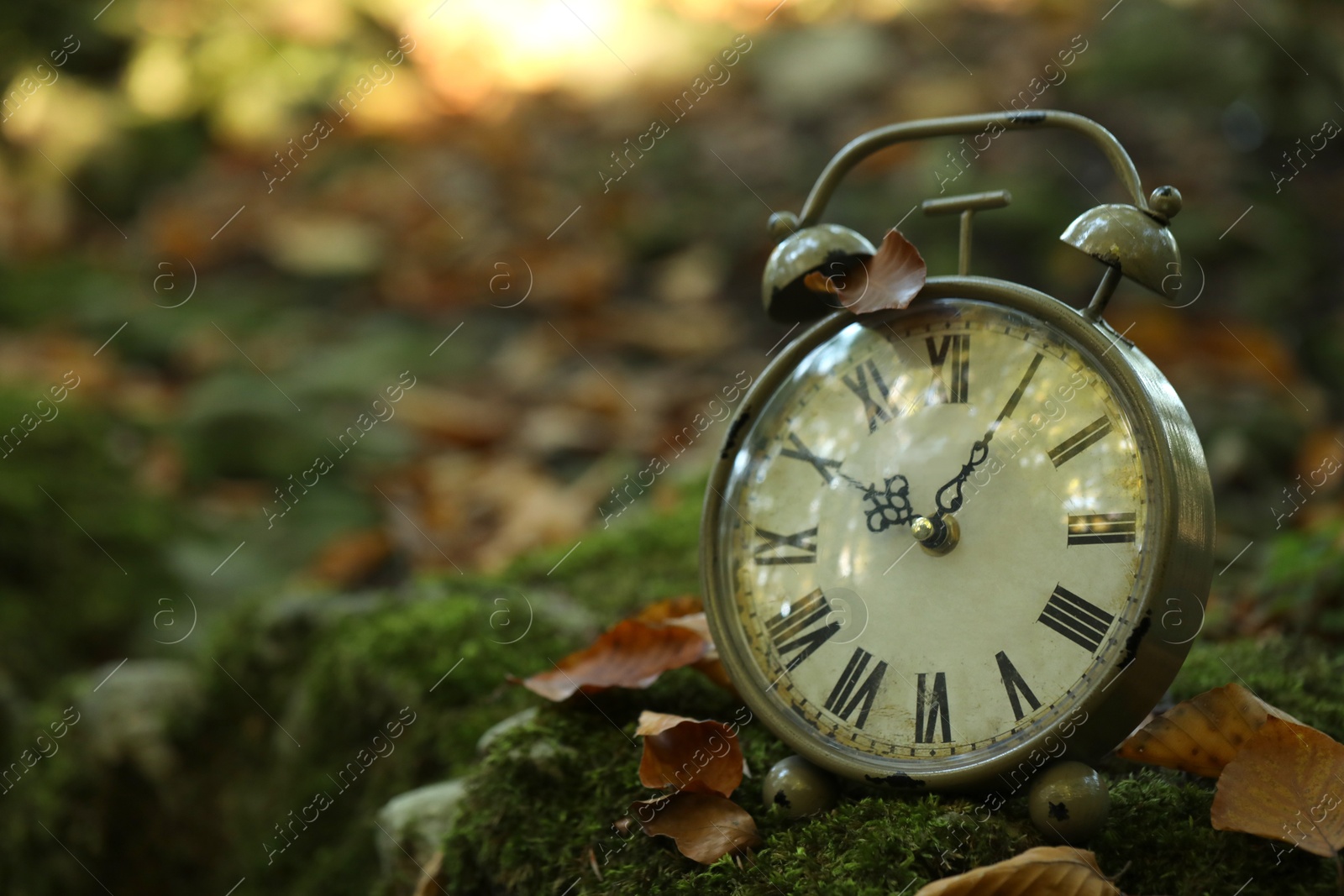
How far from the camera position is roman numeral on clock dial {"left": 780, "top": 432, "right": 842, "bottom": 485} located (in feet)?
5.72

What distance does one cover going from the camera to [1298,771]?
1442mm

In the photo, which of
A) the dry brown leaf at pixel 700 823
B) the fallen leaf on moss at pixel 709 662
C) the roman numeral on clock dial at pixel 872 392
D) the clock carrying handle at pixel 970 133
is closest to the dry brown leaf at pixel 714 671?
the fallen leaf on moss at pixel 709 662

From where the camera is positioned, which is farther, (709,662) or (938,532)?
(709,662)

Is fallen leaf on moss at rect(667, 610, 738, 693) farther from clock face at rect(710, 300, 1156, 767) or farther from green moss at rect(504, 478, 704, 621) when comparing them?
green moss at rect(504, 478, 704, 621)

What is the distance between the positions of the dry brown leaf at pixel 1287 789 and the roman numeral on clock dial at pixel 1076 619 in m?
0.24

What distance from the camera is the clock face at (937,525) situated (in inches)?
58.8

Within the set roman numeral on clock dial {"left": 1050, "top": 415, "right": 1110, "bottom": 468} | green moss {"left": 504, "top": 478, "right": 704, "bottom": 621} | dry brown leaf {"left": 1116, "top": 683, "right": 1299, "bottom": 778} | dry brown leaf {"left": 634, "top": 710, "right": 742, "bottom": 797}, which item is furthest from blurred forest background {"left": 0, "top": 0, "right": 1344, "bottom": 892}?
dry brown leaf {"left": 634, "top": 710, "right": 742, "bottom": 797}

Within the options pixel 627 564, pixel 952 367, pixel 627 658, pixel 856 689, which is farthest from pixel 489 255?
pixel 856 689

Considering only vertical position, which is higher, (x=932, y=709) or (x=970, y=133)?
(x=970, y=133)

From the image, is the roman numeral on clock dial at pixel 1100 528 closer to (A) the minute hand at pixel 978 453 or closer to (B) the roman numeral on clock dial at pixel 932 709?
(A) the minute hand at pixel 978 453

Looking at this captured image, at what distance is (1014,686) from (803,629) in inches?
12.9

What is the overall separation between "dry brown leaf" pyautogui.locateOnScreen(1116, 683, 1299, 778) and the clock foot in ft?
0.69

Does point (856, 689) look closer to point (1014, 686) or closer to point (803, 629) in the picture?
point (803, 629)

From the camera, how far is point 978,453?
5.27 feet
